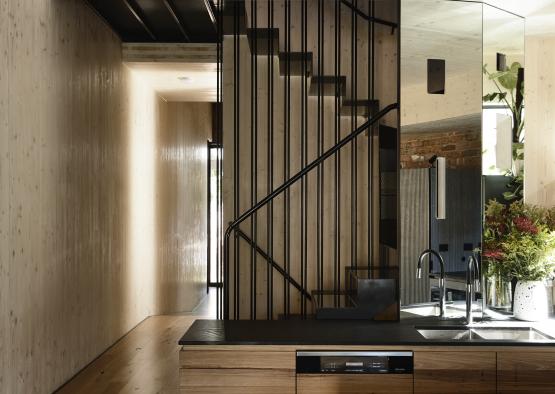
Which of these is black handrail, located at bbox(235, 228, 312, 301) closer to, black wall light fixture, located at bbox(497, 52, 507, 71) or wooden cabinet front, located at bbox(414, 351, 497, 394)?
wooden cabinet front, located at bbox(414, 351, 497, 394)

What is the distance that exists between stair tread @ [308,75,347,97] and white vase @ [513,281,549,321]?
1.80 meters

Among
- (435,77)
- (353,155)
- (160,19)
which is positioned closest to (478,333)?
(435,77)

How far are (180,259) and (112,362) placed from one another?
3639 mm

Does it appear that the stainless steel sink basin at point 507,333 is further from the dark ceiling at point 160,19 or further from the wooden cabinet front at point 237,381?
the dark ceiling at point 160,19

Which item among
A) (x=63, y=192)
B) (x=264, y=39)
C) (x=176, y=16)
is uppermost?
(x=176, y=16)

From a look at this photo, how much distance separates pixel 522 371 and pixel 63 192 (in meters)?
3.23

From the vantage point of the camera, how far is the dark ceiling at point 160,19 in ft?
16.0

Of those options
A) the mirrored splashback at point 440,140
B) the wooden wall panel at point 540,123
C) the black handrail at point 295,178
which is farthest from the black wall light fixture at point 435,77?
the wooden wall panel at point 540,123

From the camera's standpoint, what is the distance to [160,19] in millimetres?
5227

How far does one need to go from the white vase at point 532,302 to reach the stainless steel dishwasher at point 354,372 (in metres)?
1.33

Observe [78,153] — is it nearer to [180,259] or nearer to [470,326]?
[470,326]

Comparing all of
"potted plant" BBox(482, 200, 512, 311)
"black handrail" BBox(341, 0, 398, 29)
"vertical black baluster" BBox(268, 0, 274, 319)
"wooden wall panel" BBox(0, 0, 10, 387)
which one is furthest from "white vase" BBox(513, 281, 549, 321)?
"wooden wall panel" BBox(0, 0, 10, 387)

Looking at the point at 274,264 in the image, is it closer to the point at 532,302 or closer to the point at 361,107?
the point at 361,107

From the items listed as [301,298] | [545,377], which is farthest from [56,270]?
[545,377]
